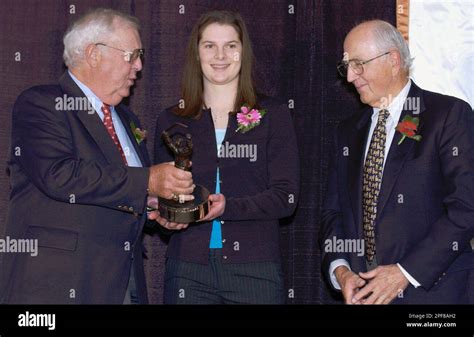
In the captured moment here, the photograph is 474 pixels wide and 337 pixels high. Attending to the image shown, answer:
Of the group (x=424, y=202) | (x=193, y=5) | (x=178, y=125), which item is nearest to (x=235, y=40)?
(x=178, y=125)

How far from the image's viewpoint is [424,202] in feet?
10.4

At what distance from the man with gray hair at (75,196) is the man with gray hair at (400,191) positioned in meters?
0.72

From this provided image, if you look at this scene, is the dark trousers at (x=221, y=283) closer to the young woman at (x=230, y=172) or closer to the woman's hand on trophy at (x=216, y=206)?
the young woman at (x=230, y=172)

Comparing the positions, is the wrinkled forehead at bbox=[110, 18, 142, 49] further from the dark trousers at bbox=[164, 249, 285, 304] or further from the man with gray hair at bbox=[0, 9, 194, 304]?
the dark trousers at bbox=[164, 249, 285, 304]

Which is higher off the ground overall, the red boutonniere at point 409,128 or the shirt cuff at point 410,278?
the red boutonniere at point 409,128

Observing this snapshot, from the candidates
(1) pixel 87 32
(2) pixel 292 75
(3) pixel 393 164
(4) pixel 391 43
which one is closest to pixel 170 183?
(1) pixel 87 32

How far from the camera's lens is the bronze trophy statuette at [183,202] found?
3.16 m

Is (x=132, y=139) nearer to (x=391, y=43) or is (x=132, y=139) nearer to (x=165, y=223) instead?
(x=165, y=223)

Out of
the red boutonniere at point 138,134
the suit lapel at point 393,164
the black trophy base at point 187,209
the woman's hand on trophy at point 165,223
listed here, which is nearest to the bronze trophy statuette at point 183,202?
the black trophy base at point 187,209

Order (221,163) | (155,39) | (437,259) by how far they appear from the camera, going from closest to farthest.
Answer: (437,259) < (221,163) < (155,39)

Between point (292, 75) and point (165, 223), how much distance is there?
132 cm

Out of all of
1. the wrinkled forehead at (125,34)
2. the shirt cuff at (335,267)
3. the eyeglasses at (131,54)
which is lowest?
the shirt cuff at (335,267)
